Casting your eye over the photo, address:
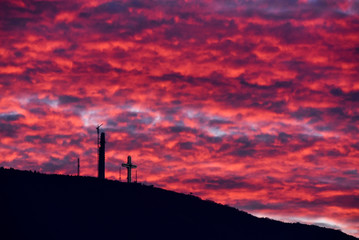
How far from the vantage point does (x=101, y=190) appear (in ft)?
155

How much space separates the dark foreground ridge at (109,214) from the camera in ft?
126

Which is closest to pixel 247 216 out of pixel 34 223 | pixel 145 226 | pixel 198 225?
pixel 198 225

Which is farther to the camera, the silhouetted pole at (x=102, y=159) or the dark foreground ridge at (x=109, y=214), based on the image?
the silhouetted pole at (x=102, y=159)

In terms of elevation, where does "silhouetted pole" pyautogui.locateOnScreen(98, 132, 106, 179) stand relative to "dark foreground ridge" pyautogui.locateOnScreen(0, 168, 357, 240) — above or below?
above

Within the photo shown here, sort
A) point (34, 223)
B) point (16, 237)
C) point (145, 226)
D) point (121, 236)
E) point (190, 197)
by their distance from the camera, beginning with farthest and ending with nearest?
point (190, 197)
point (145, 226)
point (121, 236)
point (34, 223)
point (16, 237)

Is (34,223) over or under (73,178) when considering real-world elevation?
under

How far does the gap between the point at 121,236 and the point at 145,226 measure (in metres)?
3.72

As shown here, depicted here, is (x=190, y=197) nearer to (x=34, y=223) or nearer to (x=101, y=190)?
(x=101, y=190)

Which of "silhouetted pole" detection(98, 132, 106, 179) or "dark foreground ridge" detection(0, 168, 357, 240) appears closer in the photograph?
"dark foreground ridge" detection(0, 168, 357, 240)

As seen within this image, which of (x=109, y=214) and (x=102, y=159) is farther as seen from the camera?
(x=102, y=159)

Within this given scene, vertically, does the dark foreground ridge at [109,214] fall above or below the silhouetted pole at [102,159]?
below

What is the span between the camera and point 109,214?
43.4m

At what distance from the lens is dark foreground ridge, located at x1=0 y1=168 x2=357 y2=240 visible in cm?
3844

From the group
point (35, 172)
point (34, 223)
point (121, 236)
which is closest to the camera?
point (34, 223)
